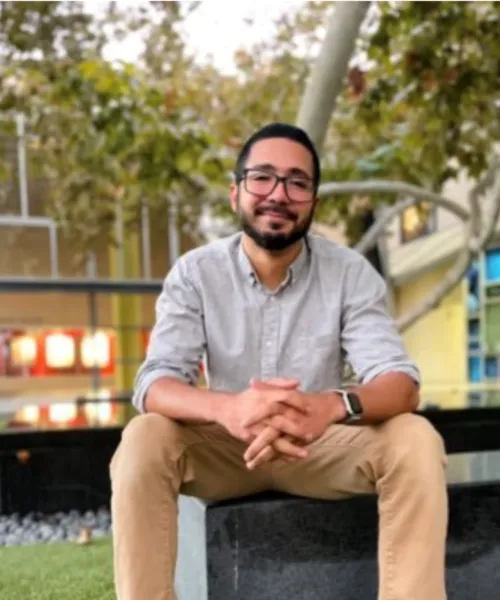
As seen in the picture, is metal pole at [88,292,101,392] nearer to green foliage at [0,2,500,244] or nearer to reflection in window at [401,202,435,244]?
reflection in window at [401,202,435,244]

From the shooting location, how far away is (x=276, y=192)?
2406 millimetres

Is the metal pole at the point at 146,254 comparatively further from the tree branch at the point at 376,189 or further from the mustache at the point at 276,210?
the mustache at the point at 276,210

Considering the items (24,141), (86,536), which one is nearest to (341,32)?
(86,536)

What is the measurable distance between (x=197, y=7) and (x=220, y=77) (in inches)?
65.7

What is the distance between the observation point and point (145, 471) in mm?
2041

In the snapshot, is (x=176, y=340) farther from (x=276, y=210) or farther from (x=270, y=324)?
(x=276, y=210)

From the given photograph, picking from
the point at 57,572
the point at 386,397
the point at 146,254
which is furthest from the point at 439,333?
the point at 386,397

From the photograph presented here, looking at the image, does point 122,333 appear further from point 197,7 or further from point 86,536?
point 86,536

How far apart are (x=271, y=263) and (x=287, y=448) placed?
0.69 metres

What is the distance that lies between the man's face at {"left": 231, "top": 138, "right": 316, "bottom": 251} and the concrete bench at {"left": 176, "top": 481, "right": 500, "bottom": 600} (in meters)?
0.85

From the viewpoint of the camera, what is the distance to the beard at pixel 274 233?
2.42 metres

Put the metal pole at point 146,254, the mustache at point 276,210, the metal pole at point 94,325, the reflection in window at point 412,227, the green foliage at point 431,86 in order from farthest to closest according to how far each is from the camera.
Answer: the metal pole at point 146,254, the metal pole at point 94,325, the reflection in window at point 412,227, the green foliage at point 431,86, the mustache at point 276,210

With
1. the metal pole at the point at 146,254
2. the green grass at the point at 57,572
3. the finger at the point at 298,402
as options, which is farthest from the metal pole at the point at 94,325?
the finger at the point at 298,402

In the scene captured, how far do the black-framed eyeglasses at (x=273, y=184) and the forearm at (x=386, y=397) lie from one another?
2.16ft
